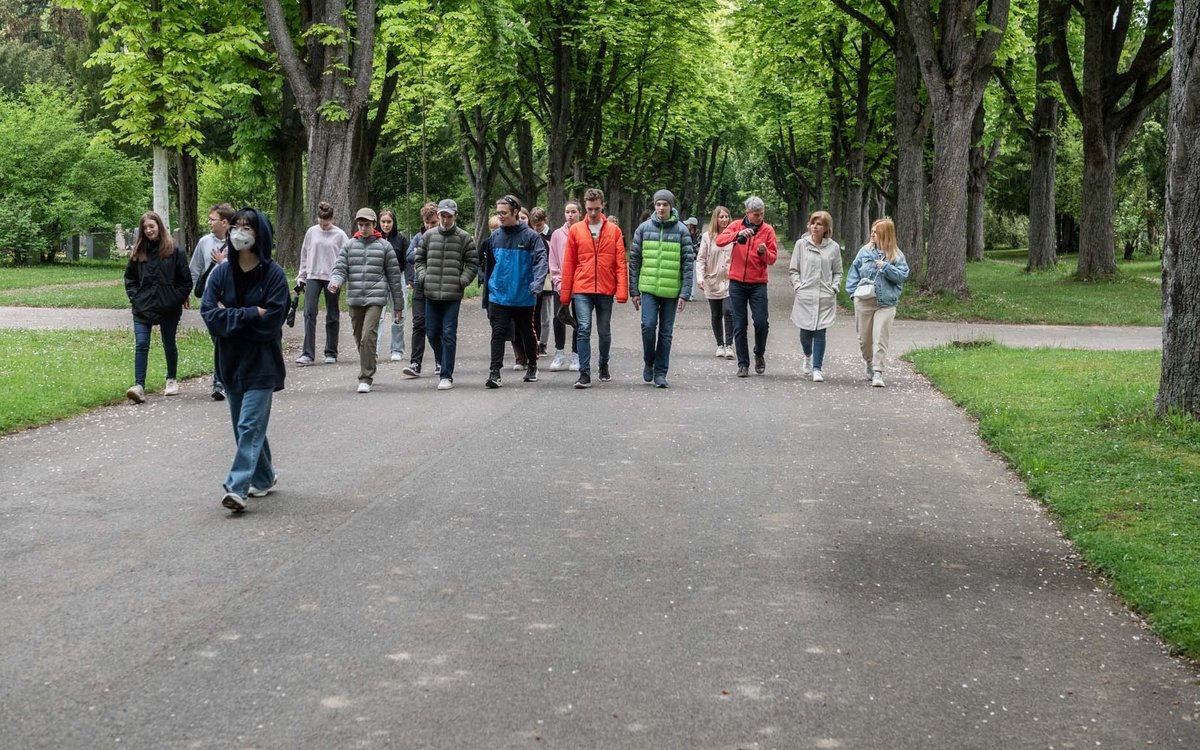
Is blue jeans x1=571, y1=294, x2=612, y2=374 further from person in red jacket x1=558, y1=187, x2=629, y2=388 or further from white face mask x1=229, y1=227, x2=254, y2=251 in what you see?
white face mask x1=229, y1=227, x2=254, y2=251

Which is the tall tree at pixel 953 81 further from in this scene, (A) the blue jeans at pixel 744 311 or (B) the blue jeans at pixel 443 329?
(B) the blue jeans at pixel 443 329

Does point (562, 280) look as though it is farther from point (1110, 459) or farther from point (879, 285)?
point (1110, 459)

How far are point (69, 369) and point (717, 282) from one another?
8.02 m

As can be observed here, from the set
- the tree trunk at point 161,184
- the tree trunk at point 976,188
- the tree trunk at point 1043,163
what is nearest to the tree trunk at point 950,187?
the tree trunk at point 1043,163

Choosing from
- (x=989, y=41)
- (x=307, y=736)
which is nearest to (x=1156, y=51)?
(x=989, y=41)

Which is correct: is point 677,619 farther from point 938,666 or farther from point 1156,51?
point 1156,51

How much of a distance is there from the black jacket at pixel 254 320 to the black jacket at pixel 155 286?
4774mm

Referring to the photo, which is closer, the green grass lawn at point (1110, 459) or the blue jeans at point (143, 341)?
the green grass lawn at point (1110, 459)

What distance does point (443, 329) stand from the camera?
13742mm

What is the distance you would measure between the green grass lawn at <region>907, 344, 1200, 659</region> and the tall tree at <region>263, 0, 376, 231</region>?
11095mm

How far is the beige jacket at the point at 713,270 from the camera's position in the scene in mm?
16828

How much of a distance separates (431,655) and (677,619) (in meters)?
1.16

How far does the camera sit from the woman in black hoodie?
8.02 metres

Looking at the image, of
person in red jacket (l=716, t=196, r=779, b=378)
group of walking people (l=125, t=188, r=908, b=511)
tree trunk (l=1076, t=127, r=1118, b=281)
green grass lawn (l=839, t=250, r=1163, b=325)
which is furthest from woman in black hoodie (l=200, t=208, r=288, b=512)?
tree trunk (l=1076, t=127, r=1118, b=281)
